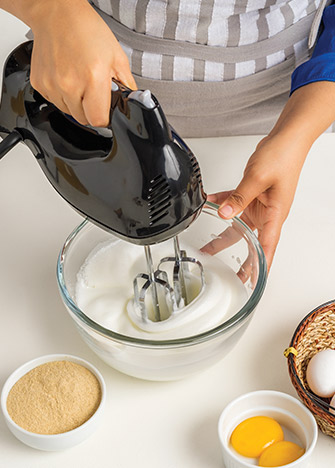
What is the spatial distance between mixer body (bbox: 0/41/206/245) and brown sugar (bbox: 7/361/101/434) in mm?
222

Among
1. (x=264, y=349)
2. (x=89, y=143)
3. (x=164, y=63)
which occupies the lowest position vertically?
(x=264, y=349)

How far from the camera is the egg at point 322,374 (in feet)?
2.92

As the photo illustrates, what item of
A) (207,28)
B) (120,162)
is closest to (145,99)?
(120,162)

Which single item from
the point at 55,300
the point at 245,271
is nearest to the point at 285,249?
the point at 245,271

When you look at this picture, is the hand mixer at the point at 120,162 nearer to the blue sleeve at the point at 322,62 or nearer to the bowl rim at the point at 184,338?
the bowl rim at the point at 184,338

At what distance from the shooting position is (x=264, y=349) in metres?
1.00

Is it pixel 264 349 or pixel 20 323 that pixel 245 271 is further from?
pixel 20 323

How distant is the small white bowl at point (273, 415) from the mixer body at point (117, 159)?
25 cm

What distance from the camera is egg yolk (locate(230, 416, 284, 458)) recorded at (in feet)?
2.77

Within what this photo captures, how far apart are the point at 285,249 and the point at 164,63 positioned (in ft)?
1.46

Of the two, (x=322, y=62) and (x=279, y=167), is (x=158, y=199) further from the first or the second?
(x=322, y=62)

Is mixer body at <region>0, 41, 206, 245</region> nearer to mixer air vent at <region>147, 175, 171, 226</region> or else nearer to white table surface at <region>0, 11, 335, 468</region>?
mixer air vent at <region>147, 175, 171, 226</region>

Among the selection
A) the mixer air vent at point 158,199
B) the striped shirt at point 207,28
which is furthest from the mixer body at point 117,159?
the striped shirt at point 207,28

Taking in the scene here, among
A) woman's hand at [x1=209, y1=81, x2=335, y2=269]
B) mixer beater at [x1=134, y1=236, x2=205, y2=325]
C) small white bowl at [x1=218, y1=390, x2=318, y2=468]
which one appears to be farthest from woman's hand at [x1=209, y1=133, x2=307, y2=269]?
small white bowl at [x1=218, y1=390, x2=318, y2=468]
